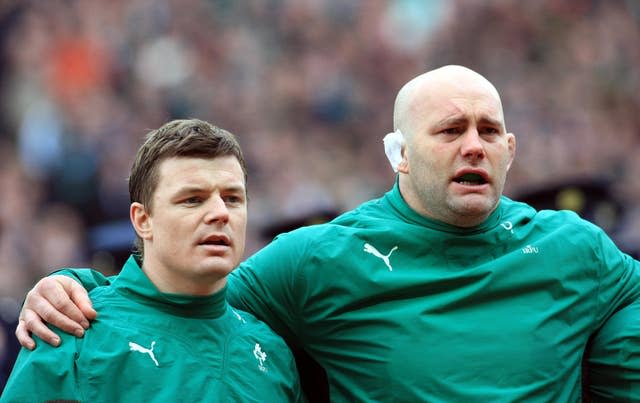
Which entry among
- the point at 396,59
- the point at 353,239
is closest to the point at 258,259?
the point at 353,239

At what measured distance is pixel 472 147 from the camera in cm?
320

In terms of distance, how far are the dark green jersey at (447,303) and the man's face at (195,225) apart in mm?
399

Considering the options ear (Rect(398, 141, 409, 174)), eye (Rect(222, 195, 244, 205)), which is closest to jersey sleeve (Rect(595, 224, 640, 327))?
ear (Rect(398, 141, 409, 174))

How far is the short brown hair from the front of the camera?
2836mm

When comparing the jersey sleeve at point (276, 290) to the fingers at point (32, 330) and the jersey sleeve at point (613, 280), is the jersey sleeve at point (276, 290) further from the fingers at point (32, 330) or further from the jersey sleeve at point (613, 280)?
the jersey sleeve at point (613, 280)

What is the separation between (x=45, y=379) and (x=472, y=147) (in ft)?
4.55

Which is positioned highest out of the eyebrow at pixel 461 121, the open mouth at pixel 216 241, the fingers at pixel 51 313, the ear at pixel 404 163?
the eyebrow at pixel 461 121

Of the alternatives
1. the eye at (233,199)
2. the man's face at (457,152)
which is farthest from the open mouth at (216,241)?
the man's face at (457,152)

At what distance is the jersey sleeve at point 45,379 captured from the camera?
8.50ft

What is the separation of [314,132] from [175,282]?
588 centimetres

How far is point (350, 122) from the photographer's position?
8.81m

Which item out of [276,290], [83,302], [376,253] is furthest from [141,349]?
[376,253]

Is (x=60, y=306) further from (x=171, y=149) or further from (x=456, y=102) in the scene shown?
(x=456, y=102)

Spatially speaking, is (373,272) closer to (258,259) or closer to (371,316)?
(371,316)
